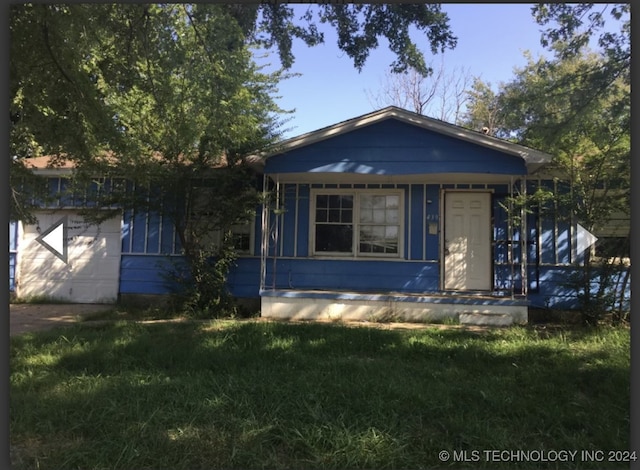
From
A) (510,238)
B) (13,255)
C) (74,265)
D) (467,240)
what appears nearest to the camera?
(510,238)

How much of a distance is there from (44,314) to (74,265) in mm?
1766

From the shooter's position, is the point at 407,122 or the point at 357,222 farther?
the point at 357,222

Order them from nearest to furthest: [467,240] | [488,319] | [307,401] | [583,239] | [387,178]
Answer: [307,401] < [488,319] < [583,239] < [387,178] < [467,240]

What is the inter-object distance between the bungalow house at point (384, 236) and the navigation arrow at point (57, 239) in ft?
0.60

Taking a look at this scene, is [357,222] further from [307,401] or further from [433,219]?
[307,401]

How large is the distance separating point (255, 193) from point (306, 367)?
436 cm

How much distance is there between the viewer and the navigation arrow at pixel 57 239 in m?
9.82

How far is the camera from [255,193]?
27.6 feet

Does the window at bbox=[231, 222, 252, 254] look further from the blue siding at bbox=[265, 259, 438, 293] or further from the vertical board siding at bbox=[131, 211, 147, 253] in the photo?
the vertical board siding at bbox=[131, 211, 147, 253]

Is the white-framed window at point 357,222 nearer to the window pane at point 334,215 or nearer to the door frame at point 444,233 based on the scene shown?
the window pane at point 334,215

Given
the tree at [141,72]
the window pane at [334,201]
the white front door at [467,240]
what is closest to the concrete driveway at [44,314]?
the tree at [141,72]

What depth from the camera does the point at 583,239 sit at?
802 centimetres

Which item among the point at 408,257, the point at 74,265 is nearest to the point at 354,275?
the point at 408,257

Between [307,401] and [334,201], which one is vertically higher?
[334,201]
